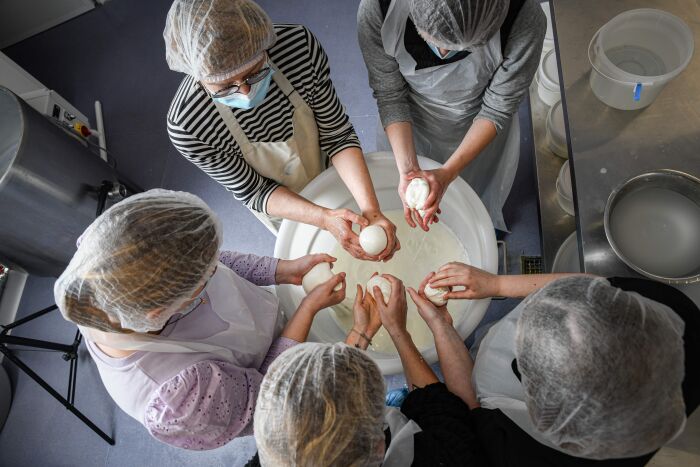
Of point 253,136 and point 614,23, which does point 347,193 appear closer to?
point 253,136

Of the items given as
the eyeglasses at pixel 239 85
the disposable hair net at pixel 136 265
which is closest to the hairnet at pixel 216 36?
the eyeglasses at pixel 239 85

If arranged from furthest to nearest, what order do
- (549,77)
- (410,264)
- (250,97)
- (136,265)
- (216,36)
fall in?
(549,77) → (410,264) → (250,97) → (216,36) → (136,265)

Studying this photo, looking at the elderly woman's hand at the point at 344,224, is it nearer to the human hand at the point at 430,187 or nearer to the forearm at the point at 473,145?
the human hand at the point at 430,187

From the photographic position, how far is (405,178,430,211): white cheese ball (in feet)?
3.79

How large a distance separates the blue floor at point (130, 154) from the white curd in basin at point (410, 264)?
1.71 ft

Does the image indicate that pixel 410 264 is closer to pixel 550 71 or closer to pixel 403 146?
pixel 403 146

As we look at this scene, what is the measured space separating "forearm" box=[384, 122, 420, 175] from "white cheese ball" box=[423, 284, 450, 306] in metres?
0.33

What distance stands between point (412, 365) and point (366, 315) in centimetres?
19

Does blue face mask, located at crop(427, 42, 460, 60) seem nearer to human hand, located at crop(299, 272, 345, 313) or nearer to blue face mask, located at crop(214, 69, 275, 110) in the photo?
blue face mask, located at crop(214, 69, 275, 110)

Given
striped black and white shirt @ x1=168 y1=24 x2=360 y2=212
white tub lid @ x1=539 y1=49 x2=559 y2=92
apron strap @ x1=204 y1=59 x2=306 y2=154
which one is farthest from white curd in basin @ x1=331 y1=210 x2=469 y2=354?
white tub lid @ x1=539 y1=49 x2=559 y2=92

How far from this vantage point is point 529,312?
74cm

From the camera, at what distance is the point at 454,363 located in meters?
1.06

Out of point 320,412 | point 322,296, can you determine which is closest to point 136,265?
point 320,412

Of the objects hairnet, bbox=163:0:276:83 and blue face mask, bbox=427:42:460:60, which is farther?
blue face mask, bbox=427:42:460:60
